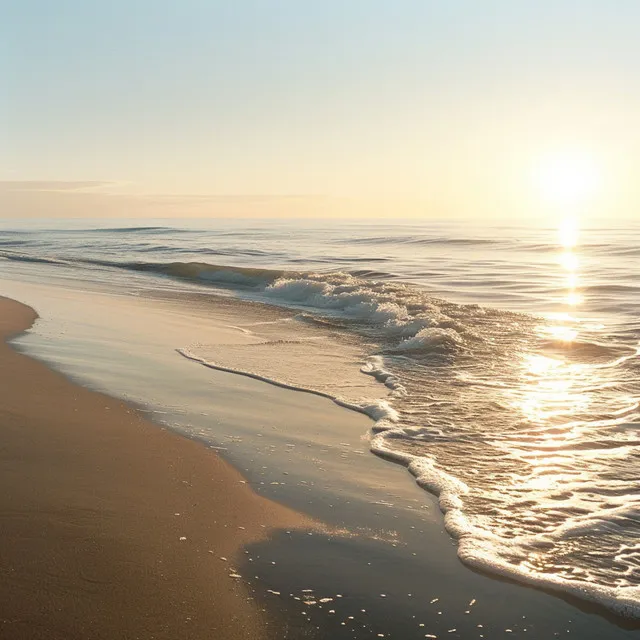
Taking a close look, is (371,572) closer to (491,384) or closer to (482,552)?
(482,552)

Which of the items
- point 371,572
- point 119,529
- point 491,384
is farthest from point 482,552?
point 491,384

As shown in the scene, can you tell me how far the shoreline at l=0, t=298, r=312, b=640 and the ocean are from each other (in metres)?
1.42

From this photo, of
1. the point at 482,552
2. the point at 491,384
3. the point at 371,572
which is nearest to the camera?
the point at 371,572

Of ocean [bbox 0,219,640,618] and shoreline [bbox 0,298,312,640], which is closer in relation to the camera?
shoreline [bbox 0,298,312,640]

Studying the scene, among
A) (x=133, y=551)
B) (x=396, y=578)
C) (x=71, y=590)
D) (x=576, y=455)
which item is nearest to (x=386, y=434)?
(x=576, y=455)

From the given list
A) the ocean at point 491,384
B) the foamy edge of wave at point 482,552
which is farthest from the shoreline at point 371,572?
the ocean at point 491,384

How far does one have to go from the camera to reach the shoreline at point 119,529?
3.21 meters

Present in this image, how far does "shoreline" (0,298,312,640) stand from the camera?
10.5 ft

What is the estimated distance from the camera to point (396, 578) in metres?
3.80

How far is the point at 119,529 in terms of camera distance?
407 centimetres

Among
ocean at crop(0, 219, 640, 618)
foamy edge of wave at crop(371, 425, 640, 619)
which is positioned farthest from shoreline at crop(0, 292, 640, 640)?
ocean at crop(0, 219, 640, 618)

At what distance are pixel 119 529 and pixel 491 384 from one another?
19.2 ft

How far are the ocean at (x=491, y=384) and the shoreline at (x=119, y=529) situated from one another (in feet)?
4.66

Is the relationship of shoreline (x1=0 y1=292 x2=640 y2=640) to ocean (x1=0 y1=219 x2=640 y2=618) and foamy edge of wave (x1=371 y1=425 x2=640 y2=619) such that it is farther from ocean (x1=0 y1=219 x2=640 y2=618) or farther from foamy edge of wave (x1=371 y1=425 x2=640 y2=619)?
ocean (x1=0 y1=219 x2=640 y2=618)
